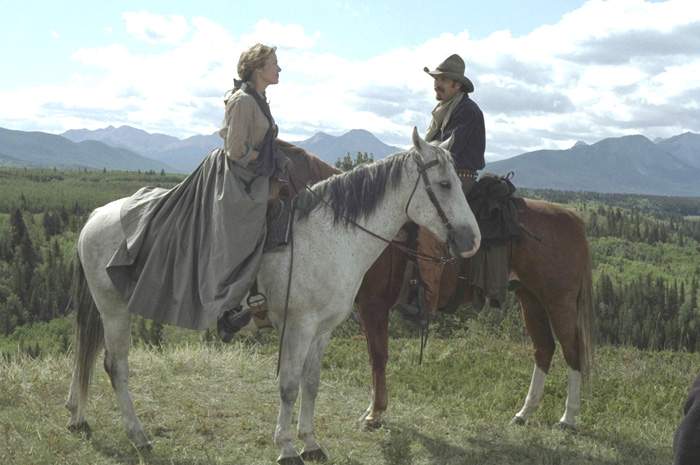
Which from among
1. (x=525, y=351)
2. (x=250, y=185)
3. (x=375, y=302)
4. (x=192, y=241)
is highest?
(x=250, y=185)

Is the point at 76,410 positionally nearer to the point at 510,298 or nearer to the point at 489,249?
the point at 489,249

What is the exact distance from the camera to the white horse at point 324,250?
5238 mm

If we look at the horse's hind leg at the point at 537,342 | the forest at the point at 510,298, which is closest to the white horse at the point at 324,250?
the forest at the point at 510,298

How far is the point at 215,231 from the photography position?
5227 millimetres

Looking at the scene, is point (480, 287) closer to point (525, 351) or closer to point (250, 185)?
point (250, 185)

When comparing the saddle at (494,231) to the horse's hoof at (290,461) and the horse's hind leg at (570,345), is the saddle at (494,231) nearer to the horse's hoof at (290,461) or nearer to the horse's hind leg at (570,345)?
the horse's hind leg at (570,345)

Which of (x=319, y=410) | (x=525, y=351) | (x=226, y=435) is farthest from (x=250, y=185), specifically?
(x=525, y=351)

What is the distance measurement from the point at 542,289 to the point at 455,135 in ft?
6.52

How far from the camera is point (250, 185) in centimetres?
528

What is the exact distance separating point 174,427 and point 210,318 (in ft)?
6.46

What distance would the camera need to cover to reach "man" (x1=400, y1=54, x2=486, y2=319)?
21.9 feet

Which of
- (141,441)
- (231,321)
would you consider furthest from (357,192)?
(141,441)

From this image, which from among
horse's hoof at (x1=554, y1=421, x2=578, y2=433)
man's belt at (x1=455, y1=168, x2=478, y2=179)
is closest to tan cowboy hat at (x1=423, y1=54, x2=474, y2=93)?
man's belt at (x1=455, y1=168, x2=478, y2=179)

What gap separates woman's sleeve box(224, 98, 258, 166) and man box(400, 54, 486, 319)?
2.23m
